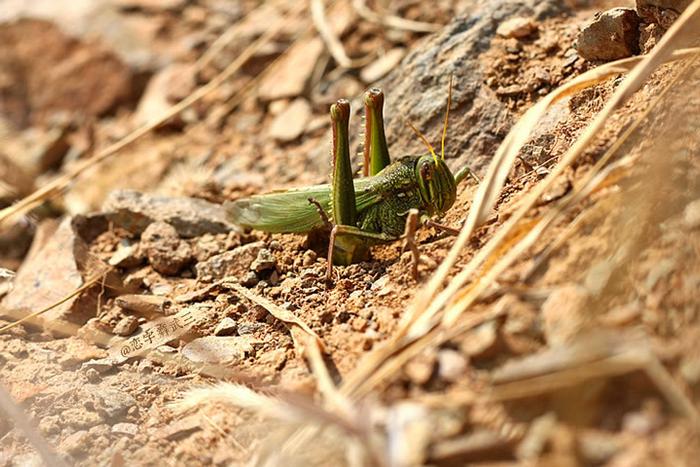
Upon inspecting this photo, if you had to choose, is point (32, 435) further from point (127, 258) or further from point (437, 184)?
point (437, 184)

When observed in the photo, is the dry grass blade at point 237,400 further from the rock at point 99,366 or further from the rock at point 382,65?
the rock at point 382,65

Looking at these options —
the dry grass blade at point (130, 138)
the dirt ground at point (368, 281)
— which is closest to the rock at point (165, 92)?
the dirt ground at point (368, 281)

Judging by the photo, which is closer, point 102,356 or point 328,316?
point 328,316

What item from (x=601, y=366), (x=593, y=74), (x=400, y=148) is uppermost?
(x=593, y=74)

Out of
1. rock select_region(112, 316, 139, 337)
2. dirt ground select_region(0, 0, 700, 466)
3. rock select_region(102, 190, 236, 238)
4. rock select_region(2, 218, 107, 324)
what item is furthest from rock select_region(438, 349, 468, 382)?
rock select_region(102, 190, 236, 238)

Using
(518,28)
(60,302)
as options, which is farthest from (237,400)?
(518,28)

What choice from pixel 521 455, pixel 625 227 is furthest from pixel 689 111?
pixel 521 455

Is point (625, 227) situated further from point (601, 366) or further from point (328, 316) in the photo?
point (328, 316)

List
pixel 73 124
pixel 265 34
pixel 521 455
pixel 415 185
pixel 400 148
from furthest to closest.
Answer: pixel 73 124 → pixel 265 34 → pixel 400 148 → pixel 415 185 → pixel 521 455
